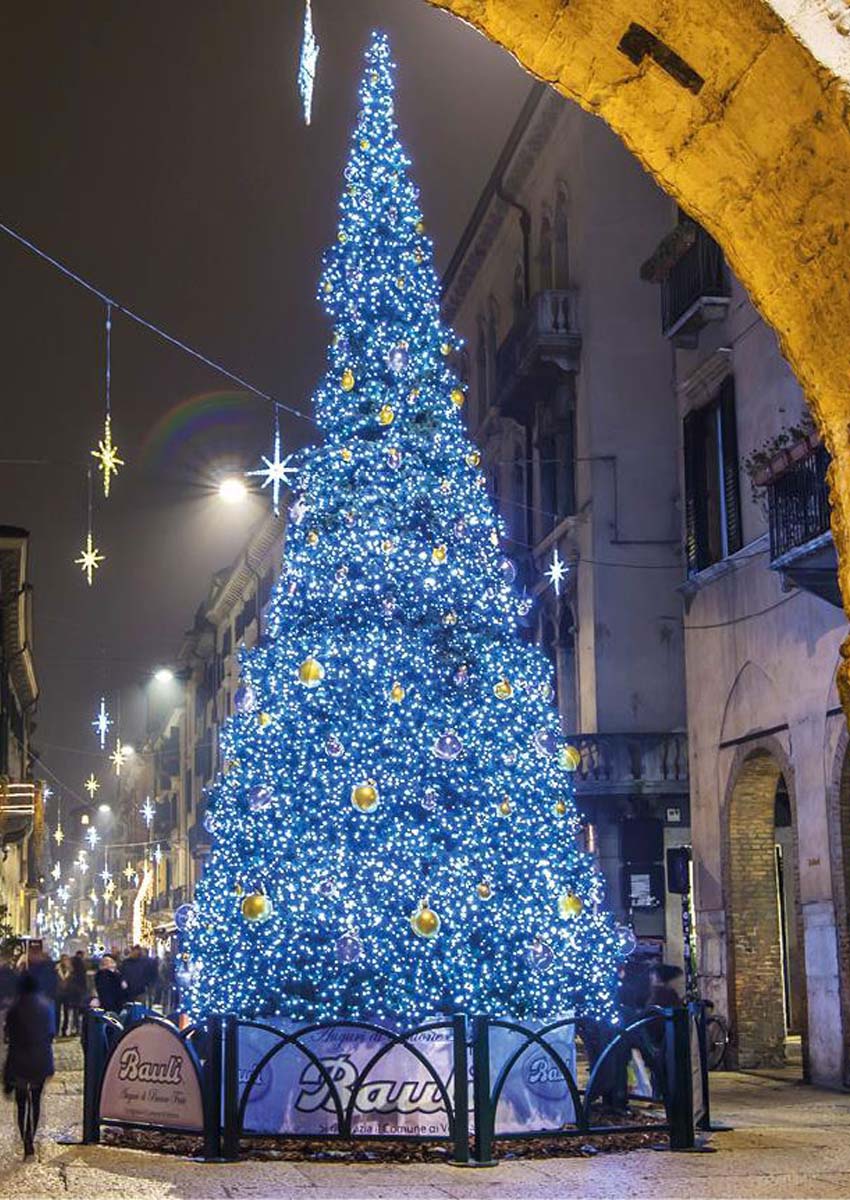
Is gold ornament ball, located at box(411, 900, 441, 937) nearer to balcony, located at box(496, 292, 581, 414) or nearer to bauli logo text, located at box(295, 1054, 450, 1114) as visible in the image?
bauli logo text, located at box(295, 1054, 450, 1114)

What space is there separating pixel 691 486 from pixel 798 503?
236 inches

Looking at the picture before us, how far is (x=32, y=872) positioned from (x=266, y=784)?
67.0 meters

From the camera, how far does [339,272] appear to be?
16359 millimetres

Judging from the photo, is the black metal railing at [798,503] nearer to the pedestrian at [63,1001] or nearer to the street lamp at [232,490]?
the street lamp at [232,490]

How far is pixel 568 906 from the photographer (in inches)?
571

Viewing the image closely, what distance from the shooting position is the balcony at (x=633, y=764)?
1137 inches

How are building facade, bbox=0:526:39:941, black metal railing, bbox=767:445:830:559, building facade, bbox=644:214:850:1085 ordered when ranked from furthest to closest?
building facade, bbox=0:526:39:941 < building facade, bbox=644:214:850:1085 < black metal railing, bbox=767:445:830:559

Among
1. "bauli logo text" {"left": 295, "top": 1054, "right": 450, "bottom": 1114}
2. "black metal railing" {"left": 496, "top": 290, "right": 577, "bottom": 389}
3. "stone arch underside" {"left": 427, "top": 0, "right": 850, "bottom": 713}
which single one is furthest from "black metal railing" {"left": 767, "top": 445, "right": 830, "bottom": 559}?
"black metal railing" {"left": 496, "top": 290, "right": 577, "bottom": 389}

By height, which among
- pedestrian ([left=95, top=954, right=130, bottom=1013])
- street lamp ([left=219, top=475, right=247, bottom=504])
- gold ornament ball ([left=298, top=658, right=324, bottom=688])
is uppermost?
street lamp ([left=219, top=475, right=247, bottom=504])

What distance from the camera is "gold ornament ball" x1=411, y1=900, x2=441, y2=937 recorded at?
44.7 ft

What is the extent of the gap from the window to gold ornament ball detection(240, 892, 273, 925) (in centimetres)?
1050

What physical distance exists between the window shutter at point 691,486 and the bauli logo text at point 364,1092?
1218cm

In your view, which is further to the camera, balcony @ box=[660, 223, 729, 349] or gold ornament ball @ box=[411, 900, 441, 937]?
balcony @ box=[660, 223, 729, 349]

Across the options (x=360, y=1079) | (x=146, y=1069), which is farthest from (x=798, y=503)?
(x=146, y=1069)
